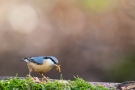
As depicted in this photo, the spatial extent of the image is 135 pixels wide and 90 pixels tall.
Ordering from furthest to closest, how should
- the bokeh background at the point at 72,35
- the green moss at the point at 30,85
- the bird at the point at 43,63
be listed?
the bokeh background at the point at 72,35
the bird at the point at 43,63
the green moss at the point at 30,85

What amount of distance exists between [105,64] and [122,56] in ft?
0.96

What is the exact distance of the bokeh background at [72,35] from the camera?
5159 mm

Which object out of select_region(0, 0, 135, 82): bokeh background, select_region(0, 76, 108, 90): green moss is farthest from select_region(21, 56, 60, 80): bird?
select_region(0, 0, 135, 82): bokeh background

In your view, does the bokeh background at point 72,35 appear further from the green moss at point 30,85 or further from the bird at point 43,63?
the green moss at point 30,85

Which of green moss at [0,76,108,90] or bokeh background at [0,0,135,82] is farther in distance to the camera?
bokeh background at [0,0,135,82]

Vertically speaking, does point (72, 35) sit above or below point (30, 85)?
above

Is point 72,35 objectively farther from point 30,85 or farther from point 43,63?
point 30,85

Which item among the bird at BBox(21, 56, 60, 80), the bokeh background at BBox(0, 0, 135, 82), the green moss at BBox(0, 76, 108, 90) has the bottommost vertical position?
the green moss at BBox(0, 76, 108, 90)

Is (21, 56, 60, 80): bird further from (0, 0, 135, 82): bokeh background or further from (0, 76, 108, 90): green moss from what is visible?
(0, 0, 135, 82): bokeh background

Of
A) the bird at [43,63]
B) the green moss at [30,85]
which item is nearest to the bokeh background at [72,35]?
the bird at [43,63]

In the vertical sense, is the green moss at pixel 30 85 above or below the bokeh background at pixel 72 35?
below

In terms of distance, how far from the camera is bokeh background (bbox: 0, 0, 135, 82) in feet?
16.9

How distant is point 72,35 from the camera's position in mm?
5398

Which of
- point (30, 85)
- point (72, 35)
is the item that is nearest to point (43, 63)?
point (30, 85)
